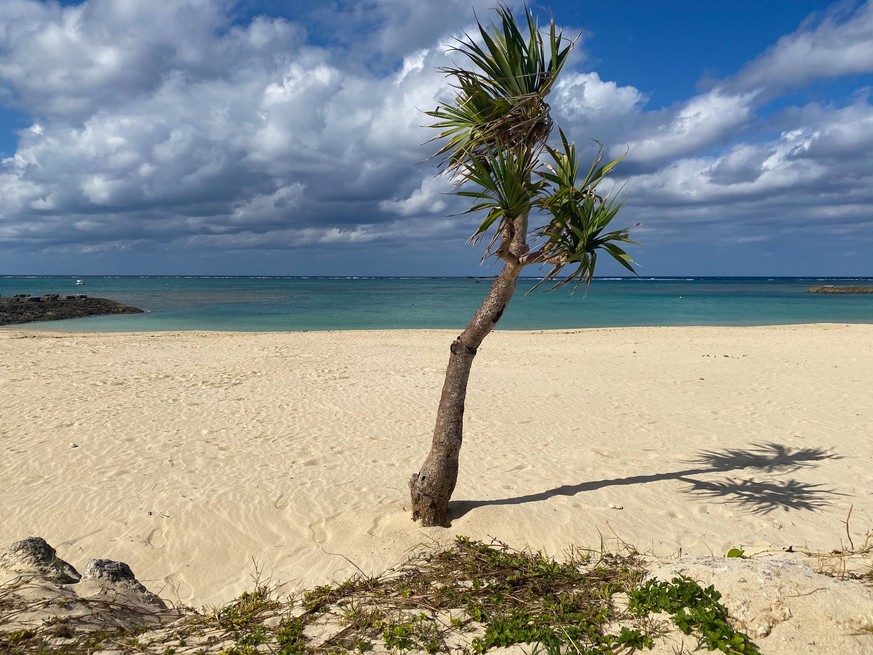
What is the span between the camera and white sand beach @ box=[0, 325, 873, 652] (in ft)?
17.8

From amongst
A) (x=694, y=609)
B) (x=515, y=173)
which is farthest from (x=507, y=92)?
(x=694, y=609)

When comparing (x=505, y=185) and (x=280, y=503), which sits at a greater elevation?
(x=505, y=185)

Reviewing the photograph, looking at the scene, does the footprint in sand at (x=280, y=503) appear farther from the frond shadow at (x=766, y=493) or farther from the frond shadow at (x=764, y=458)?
the frond shadow at (x=764, y=458)

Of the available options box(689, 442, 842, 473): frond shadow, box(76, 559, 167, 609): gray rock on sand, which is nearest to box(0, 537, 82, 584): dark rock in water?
box(76, 559, 167, 609): gray rock on sand

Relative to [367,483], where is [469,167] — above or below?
above

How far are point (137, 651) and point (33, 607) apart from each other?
0.79m

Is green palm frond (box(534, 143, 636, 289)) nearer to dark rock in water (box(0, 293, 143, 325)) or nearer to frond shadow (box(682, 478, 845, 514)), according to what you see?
frond shadow (box(682, 478, 845, 514))

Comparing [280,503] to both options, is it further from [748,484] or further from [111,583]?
[748,484]

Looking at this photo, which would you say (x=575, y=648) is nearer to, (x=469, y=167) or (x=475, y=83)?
(x=469, y=167)

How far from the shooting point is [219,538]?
5.63m

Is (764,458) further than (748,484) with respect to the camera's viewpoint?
Yes

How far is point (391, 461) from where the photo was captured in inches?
310

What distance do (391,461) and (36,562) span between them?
4459 millimetres

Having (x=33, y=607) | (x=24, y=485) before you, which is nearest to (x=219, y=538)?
(x=33, y=607)
